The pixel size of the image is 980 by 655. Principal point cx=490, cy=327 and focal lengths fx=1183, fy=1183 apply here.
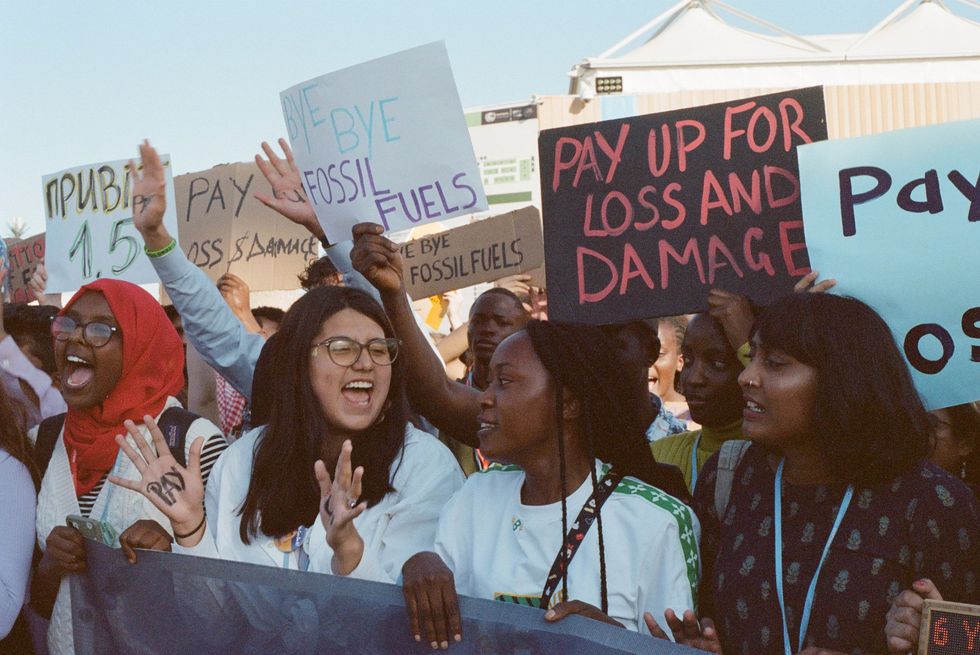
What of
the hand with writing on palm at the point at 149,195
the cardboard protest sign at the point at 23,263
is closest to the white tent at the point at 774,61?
the cardboard protest sign at the point at 23,263

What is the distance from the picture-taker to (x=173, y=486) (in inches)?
109

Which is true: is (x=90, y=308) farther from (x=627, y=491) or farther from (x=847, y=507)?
(x=847, y=507)

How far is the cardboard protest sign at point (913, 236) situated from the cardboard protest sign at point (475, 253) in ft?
5.53

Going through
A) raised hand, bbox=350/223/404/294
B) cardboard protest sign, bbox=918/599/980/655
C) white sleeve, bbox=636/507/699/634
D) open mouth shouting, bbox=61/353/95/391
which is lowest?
white sleeve, bbox=636/507/699/634

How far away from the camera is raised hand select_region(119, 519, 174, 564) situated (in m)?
2.52

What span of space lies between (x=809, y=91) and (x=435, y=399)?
140cm

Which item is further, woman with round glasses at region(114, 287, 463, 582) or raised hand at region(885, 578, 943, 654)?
woman with round glasses at region(114, 287, 463, 582)

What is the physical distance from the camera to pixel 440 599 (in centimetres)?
204

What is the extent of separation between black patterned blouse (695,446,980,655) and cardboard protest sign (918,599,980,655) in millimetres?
477

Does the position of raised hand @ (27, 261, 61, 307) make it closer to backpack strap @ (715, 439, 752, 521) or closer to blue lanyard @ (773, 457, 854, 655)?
backpack strap @ (715, 439, 752, 521)

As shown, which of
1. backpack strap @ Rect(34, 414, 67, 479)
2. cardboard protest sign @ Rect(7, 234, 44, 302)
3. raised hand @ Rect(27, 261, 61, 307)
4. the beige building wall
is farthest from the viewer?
the beige building wall

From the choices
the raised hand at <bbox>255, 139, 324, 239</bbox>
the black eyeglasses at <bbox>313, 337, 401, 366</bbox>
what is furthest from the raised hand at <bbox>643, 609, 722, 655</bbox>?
the raised hand at <bbox>255, 139, 324, 239</bbox>

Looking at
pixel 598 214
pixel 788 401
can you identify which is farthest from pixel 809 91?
pixel 788 401

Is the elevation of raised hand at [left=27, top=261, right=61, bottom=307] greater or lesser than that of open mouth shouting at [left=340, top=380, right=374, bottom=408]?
greater
